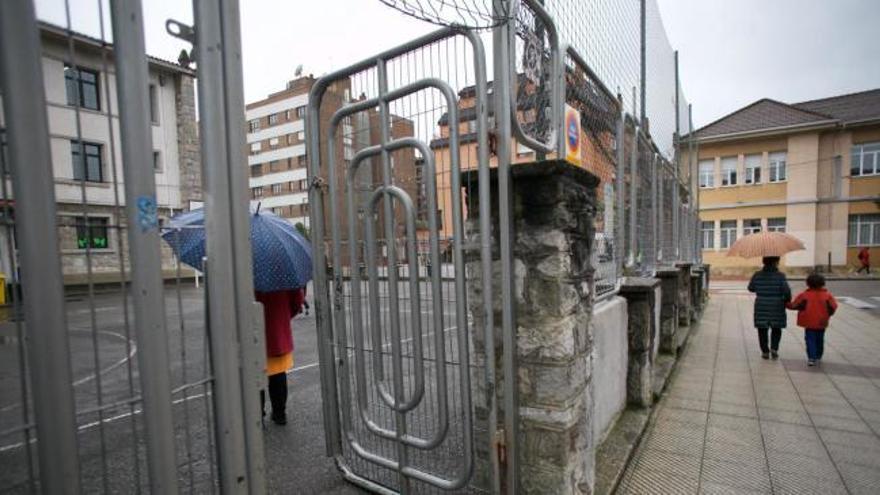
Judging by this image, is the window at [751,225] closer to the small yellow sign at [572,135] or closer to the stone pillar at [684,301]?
the stone pillar at [684,301]

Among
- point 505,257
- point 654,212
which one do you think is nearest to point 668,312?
point 654,212

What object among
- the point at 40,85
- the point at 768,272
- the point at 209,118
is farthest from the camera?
the point at 768,272

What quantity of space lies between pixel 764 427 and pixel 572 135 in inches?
128

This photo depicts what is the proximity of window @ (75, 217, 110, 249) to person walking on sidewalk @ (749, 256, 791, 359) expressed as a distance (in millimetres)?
7173

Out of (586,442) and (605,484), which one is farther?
(605,484)

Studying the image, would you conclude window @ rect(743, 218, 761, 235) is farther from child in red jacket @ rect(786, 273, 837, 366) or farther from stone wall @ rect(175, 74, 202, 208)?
stone wall @ rect(175, 74, 202, 208)

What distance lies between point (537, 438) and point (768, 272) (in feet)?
19.2

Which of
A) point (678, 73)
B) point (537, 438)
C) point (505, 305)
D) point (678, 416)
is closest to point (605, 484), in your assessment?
point (537, 438)

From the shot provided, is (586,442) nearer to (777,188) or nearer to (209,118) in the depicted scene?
(209,118)

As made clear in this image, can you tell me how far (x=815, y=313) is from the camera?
5.68 meters

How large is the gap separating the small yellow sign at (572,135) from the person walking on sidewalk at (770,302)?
4871mm

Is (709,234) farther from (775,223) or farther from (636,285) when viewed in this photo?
(636,285)

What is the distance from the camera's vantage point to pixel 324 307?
281cm

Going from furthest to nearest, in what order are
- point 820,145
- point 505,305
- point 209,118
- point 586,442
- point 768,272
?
Result: point 820,145 → point 768,272 → point 586,442 → point 505,305 → point 209,118
